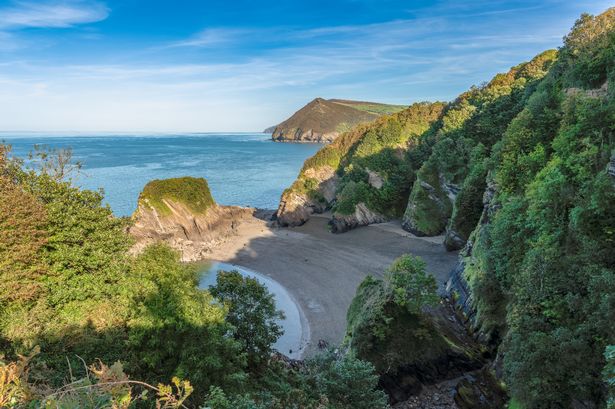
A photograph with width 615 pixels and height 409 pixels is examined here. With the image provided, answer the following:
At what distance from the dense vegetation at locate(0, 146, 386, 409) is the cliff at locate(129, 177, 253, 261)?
2756 cm

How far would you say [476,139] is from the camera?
142 ft

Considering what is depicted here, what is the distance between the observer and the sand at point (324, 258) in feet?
103

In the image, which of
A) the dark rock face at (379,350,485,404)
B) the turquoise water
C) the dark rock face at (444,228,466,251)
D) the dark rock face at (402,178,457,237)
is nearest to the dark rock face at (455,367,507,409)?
the dark rock face at (379,350,485,404)

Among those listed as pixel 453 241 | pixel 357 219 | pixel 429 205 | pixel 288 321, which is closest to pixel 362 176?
pixel 357 219

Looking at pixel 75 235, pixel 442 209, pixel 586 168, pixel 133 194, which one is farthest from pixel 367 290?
pixel 133 194

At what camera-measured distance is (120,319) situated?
14.4 m

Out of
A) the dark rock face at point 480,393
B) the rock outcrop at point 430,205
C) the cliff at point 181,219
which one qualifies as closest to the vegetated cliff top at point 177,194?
the cliff at point 181,219

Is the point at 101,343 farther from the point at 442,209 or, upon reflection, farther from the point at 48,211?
the point at 442,209

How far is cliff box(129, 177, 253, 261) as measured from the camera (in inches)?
1809

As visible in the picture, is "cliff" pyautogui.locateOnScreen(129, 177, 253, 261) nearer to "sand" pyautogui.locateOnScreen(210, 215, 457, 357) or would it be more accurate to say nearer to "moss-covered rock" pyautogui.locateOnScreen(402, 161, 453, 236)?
"sand" pyautogui.locateOnScreen(210, 215, 457, 357)

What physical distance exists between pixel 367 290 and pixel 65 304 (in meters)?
15.7

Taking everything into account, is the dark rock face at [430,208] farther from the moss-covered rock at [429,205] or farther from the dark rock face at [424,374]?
the dark rock face at [424,374]

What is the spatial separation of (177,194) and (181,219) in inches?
141

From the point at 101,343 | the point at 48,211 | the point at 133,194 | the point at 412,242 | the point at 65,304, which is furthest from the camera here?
the point at 133,194
